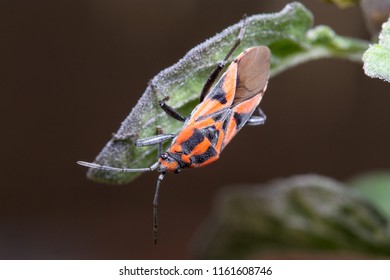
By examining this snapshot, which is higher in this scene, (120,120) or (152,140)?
(120,120)

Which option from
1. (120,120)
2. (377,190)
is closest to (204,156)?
(377,190)

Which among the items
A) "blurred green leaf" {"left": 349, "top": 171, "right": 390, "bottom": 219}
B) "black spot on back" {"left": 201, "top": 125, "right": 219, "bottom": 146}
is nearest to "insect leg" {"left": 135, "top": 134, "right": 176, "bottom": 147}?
"black spot on back" {"left": 201, "top": 125, "right": 219, "bottom": 146}

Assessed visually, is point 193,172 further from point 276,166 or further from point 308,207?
point 308,207

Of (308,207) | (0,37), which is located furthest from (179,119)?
(0,37)

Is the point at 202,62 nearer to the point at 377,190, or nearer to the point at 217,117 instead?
the point at 217,117

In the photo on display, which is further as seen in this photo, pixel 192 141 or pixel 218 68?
pixel 192 141

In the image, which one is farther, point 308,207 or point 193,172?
point 193,172
